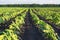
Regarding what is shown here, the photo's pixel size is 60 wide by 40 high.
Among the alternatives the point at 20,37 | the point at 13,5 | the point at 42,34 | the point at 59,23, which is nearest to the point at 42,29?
the point at 42,34

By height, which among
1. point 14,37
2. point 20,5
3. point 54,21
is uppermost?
point 14,37

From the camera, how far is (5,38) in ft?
48.6

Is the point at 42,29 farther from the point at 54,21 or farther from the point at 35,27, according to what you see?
the point at 54,21

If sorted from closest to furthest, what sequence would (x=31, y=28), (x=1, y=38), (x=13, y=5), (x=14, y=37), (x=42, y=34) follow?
(x=1, y=38) < (x=14, y=37) < (x=42, y=34) < (x=31, y=28) < (x=13, y=5)

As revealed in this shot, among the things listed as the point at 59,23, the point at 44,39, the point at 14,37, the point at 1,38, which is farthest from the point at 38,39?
the point at 59,23

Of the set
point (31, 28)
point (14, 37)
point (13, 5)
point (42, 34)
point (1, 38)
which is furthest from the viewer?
point (13, 5)

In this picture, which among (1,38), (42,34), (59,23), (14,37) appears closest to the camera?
(1,38)

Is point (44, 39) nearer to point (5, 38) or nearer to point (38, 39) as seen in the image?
point (38, 39)

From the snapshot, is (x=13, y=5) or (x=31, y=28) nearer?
(x=31, y=28)

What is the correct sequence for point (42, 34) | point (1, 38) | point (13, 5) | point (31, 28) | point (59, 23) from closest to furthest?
point (1, 38) < point (42, 34) < point (31, 28) < point (59, 23) < point (13, 5)

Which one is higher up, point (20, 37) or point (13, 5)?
point (20, 37)

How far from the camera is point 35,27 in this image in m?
20.0

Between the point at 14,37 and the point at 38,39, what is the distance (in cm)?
169

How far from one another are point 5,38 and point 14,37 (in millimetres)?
985
